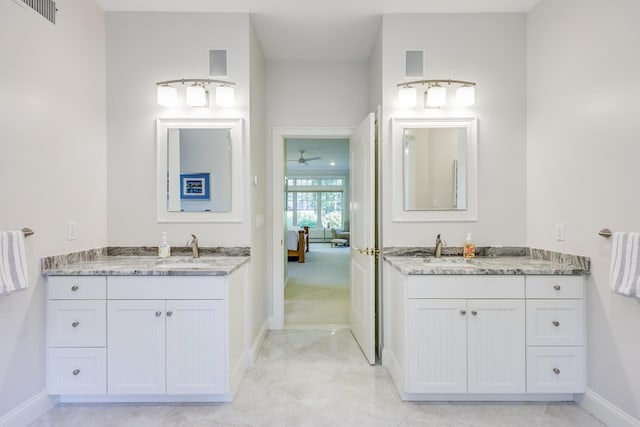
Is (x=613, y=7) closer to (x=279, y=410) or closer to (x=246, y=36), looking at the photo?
(x=246, y=36)

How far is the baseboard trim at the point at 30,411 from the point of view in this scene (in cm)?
187

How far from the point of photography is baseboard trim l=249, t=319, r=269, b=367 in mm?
2757

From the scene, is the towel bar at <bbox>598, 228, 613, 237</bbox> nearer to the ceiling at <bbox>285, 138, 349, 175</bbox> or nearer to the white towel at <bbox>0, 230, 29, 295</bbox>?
the white towel at <bbox>0, 230, 29, 295</bbox>

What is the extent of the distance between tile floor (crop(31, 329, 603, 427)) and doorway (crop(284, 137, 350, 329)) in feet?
4.07

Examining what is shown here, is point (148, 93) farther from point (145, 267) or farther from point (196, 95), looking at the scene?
point (145, 267)

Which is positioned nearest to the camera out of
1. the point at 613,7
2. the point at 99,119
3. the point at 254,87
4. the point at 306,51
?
the point at 613,7

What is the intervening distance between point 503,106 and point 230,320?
8.55 ft

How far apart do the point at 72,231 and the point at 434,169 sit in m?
2.67

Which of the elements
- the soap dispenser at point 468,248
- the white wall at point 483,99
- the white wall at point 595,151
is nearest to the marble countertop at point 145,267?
the white wall at point 483,99

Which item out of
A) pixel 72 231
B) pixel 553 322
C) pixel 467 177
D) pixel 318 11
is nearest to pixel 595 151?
pixel 467 177

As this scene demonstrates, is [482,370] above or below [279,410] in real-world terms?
above

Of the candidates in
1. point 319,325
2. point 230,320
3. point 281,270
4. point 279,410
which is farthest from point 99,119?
point 319,325

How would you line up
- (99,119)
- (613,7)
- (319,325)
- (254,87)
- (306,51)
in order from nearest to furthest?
(613,7) → (99,119) → (254,87) → (306,51) → (319,325)

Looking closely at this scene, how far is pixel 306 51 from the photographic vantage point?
3.38 meters
